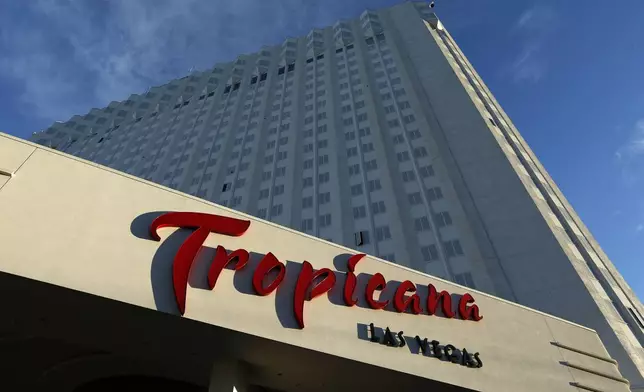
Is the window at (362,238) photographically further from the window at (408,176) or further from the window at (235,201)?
the window at (235,201)

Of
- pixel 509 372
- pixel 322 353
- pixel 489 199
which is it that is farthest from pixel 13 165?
pixel 489 199

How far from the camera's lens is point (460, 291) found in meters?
18.1

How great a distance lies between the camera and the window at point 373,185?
44.0 metres

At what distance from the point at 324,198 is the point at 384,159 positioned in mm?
7881

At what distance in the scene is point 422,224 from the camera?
38.6 metres

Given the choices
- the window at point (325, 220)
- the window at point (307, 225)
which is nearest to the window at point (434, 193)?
the window at point (325, 220)

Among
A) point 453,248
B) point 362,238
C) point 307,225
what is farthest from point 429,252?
point 307,225

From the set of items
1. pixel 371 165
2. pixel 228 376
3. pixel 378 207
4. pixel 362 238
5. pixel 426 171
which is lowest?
pixel 228 376

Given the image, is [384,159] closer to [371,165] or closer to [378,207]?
[371,165]

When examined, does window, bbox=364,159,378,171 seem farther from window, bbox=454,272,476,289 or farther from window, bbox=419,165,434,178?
window, bbox=454,272,476,289

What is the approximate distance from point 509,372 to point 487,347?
1.13 m

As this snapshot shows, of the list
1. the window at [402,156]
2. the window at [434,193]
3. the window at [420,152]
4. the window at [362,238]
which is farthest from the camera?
the window at [402,156]

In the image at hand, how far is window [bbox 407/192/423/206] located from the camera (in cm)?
4101

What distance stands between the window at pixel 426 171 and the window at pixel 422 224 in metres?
5.86
